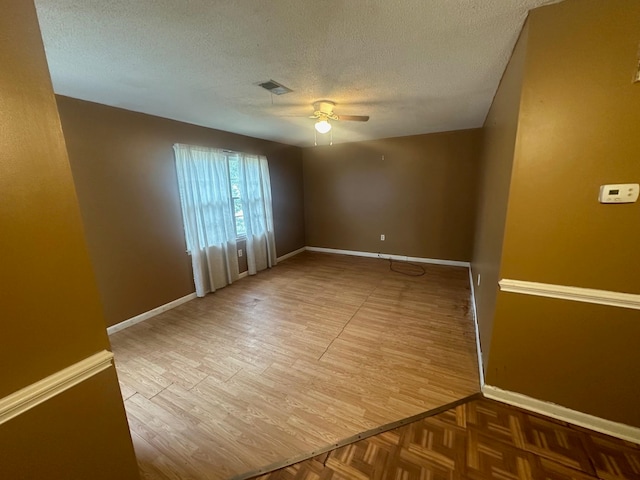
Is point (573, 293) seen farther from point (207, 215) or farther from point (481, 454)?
point (207, 215)

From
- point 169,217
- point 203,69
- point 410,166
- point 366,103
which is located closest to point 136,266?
point 169,217

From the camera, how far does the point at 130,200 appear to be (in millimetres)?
2805

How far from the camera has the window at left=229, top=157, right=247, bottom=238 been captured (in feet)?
12.9

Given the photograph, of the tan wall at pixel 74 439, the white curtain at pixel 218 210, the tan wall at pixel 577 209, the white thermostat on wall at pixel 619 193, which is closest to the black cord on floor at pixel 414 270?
the white curtain at pixel 218 210

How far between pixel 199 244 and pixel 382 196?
336cm

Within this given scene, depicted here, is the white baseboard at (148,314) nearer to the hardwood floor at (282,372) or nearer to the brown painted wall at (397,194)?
the hardwood floor at (282,372)

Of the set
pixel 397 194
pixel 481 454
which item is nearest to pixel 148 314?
pixel 481 454

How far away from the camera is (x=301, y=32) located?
4.67ft

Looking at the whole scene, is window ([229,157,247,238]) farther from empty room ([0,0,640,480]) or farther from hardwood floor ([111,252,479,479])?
hardwood floor ([111,252,479,479])

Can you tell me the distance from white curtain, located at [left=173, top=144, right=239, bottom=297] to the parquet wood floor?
2.77 m

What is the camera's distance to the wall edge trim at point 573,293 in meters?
1.33

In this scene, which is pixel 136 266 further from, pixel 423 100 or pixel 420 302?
pixel 423 100

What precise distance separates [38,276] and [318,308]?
2574 mm

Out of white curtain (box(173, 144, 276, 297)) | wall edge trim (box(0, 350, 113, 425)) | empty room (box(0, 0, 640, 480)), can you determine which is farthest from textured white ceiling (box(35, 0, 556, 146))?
wall edge trim (box(0, 350, 113, 425))
